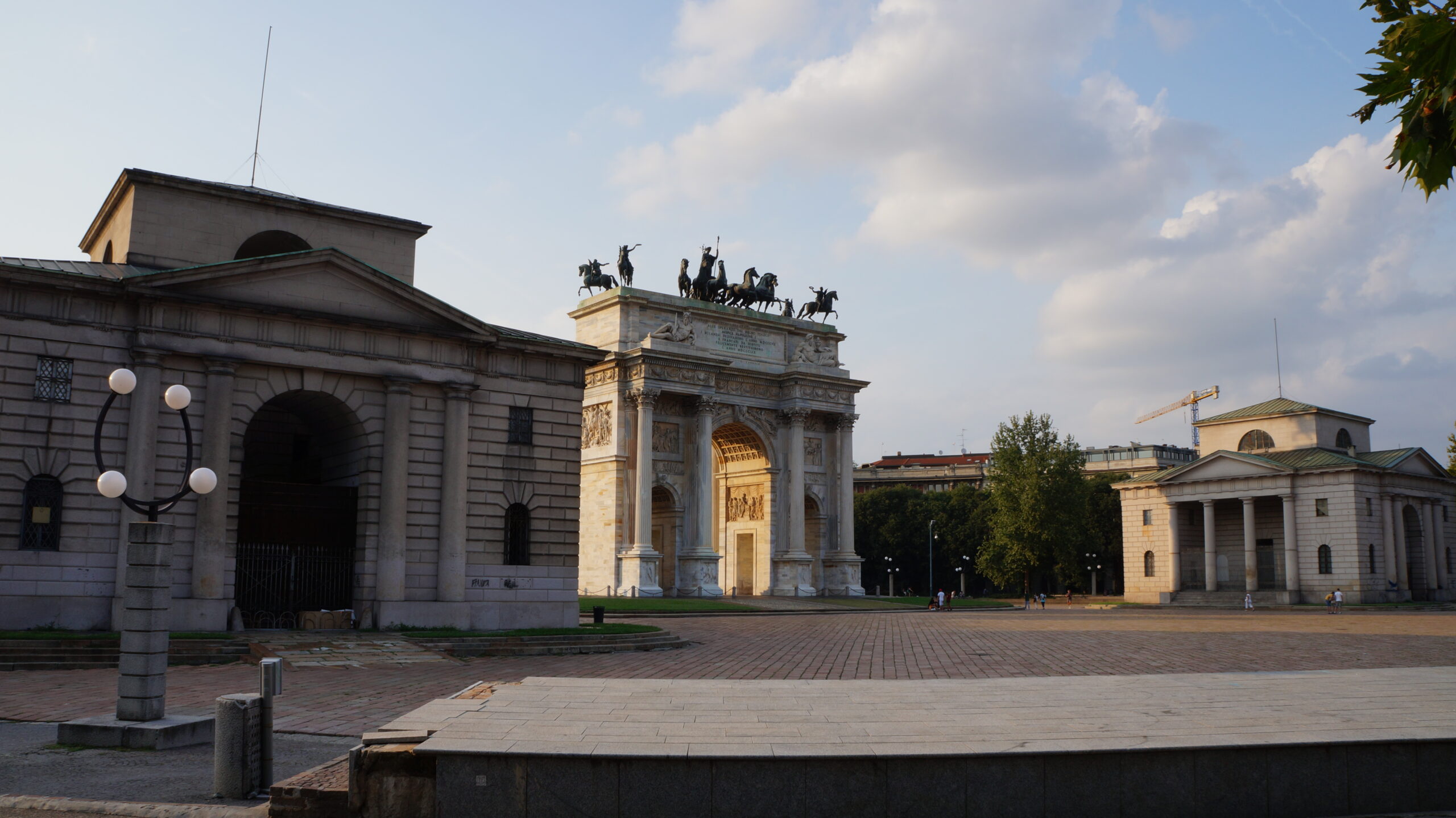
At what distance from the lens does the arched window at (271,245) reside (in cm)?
3152

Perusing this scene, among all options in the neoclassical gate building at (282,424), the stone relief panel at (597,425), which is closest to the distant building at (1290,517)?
the stone relief panel at (597,425)

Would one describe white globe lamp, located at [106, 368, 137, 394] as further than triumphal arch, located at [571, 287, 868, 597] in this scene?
No

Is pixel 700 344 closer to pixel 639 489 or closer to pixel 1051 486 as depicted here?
pixel 639 489

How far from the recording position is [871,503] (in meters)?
105

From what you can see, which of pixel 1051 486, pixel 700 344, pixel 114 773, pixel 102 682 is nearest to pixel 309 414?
pixel 102 682

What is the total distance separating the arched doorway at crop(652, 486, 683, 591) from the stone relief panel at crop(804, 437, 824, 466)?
8942mm

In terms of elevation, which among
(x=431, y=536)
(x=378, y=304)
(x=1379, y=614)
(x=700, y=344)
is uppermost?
(x=700, y=344)

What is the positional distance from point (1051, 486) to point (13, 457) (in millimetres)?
59282

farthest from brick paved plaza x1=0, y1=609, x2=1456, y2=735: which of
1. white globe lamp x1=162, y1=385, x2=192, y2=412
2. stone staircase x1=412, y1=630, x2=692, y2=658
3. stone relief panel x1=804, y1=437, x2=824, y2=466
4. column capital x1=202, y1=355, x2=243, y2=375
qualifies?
stone relief panel x1=804, y1=437, x2=824, y2=466

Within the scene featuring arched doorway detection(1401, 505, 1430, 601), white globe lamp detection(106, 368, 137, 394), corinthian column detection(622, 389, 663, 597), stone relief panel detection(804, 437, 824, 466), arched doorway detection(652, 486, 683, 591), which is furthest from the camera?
A: stone relief panel detection(804, 437, 824, 466)

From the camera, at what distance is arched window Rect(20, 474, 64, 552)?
2392 centimetres

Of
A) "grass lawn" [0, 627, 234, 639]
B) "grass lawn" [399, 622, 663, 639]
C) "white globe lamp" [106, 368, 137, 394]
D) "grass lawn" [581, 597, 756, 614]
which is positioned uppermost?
"white globe lamp" [106, 368, 137, 394]

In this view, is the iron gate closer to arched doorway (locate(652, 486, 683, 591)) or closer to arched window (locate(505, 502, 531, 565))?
arched window (locate(505, 502, 531, 565))

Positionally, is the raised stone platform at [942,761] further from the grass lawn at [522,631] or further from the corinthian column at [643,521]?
the corinthian column at [643,521]
